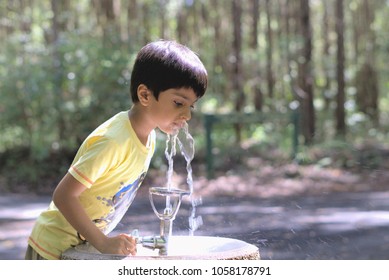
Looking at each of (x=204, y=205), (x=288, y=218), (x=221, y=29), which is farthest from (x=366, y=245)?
(x=221, y=29)

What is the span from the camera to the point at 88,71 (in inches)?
426

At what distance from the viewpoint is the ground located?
557cm

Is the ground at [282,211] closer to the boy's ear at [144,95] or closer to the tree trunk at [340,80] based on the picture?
the boy's ear at [144,95]

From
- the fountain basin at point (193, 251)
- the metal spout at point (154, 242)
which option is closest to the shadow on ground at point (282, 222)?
the fountain basin at point (193, 251)

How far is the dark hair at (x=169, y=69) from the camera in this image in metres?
2.10

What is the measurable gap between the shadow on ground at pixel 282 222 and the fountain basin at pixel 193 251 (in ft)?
6.17

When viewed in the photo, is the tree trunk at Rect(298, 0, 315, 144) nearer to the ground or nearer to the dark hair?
the ground

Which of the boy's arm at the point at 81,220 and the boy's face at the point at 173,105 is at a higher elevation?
the boy's face at the point at 173,105

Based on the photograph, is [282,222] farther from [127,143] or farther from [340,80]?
[340,80]

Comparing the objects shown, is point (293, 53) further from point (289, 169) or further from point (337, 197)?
→ point (337, 197)

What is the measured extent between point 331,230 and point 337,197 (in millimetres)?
2450

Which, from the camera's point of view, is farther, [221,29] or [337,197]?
[221,29]
